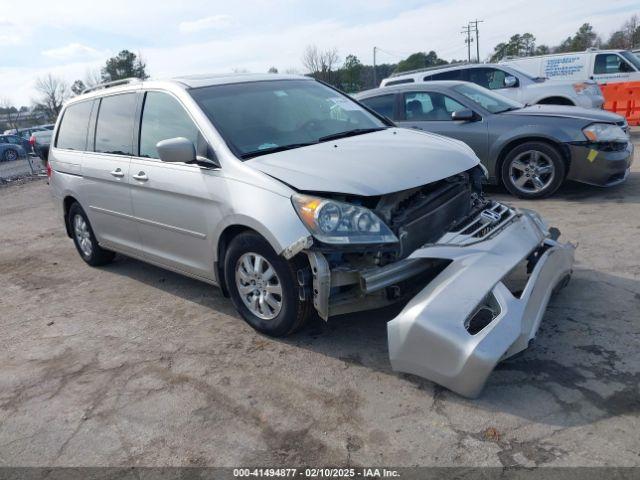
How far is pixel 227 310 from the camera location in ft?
15.0

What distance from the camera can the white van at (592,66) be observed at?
14.4m

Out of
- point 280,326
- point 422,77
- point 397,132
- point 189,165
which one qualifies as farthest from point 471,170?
point 422,77

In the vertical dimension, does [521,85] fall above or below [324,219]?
above

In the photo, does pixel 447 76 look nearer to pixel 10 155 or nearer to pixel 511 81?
pixel 511 81

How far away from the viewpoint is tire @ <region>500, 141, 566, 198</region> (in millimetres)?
6758

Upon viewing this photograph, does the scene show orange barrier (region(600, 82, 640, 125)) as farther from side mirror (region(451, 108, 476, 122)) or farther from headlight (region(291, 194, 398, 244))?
headlight (region(291, 194, 398, 244))

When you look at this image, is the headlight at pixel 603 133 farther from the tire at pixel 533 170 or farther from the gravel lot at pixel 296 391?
the gravel lot at pixel 296 391

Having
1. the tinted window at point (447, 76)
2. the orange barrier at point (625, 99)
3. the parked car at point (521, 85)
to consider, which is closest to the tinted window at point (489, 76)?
the parked car at point (521, 85)

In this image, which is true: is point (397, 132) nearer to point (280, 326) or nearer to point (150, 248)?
point (280, 326)

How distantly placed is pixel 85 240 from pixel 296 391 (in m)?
3.83

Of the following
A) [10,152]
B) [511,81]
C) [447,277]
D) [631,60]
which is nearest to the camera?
[447,277]

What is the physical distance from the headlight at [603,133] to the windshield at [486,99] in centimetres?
120

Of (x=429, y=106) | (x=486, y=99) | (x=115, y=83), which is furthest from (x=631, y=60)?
(x=115, y=83)

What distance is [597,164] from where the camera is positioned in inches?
259
